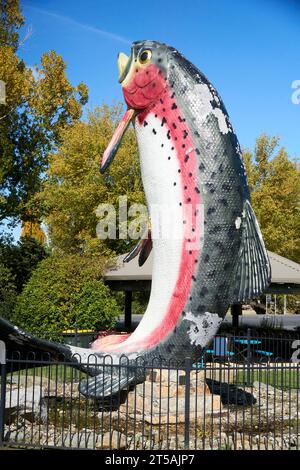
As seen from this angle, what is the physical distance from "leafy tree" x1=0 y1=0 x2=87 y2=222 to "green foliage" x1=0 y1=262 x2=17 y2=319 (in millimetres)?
3855

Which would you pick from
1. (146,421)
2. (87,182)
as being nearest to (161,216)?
(146,421)

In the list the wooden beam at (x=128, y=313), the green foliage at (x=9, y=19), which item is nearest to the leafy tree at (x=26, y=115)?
the green foliage at (x=9, y=19)

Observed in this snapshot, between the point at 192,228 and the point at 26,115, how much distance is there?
56.4ft

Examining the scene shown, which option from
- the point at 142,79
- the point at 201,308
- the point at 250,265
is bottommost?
the point at 201,308

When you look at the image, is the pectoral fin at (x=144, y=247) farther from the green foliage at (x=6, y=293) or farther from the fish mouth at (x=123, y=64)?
the green foliage at (x=6, y=293)

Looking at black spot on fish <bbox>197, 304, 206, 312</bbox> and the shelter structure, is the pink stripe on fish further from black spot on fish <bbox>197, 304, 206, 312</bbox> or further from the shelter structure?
the shelter structure

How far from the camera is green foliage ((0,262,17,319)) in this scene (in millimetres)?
16984

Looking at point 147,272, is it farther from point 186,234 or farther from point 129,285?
point 186,234

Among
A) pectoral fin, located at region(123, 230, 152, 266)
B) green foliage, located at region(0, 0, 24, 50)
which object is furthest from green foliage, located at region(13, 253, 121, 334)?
green foliage, located at region(0, 0, 24, 50)

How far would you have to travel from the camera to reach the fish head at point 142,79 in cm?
770

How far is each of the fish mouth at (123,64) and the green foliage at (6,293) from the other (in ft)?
33.0

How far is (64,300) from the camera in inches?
603
